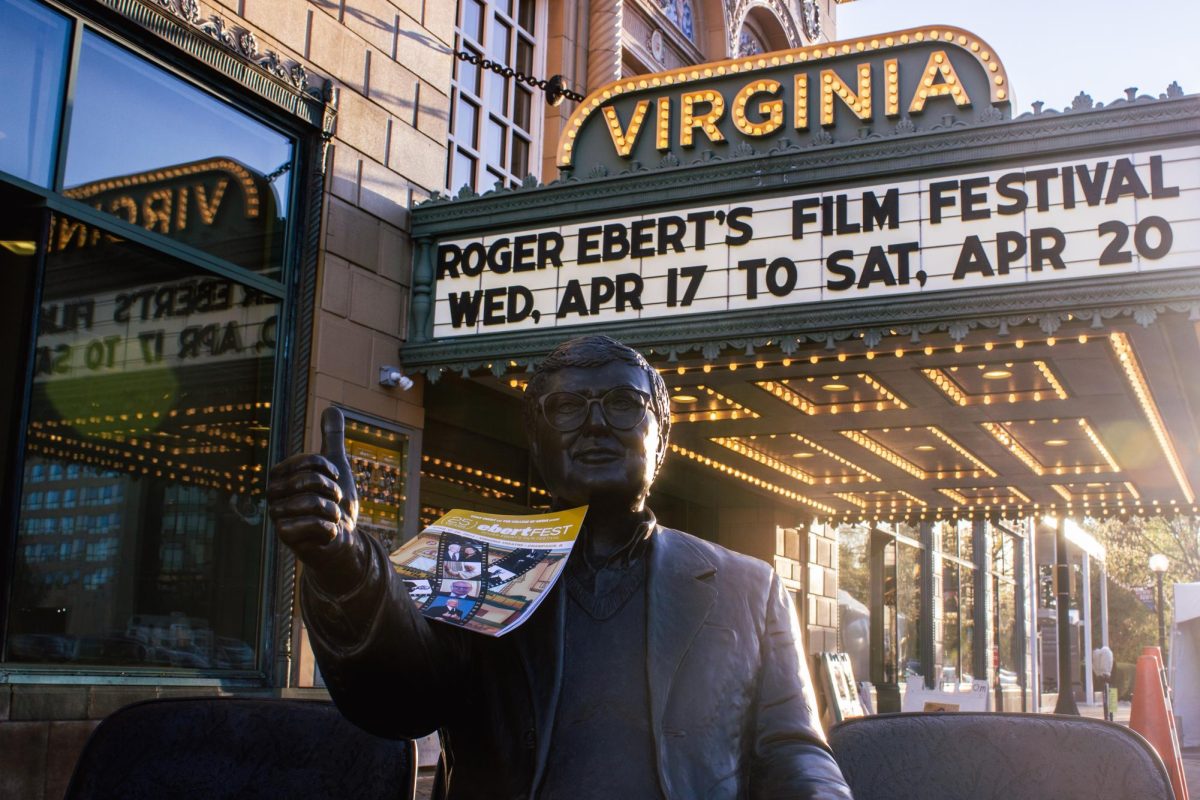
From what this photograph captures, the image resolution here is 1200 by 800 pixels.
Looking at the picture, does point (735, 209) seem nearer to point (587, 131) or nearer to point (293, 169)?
point (587, 131)

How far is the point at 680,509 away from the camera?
17.8 meters

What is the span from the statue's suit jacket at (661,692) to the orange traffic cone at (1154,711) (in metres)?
8.04

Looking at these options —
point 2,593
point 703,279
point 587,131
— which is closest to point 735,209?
point 703,279

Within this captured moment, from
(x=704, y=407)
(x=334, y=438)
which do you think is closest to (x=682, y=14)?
(x=704, y=407)

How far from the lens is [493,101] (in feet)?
46.6

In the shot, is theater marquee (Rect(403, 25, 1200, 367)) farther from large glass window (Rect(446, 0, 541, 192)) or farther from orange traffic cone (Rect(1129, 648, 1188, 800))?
orange traffic cone (Rect(1129, 648, 1188, 800))

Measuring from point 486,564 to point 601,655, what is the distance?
0.29 metres

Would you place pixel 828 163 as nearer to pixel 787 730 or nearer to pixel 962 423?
pixel 962 423

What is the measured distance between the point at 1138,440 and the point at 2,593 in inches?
465

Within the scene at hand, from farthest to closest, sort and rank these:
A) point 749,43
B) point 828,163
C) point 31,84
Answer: point 749,43 < point 828,163 < point 31,84

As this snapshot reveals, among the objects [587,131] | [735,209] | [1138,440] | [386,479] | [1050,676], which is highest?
[587,131]

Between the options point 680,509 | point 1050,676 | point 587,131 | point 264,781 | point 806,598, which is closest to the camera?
point 264,781

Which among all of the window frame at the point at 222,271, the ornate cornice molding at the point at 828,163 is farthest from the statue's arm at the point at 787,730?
the ornate cornice molding at the point at 828,163

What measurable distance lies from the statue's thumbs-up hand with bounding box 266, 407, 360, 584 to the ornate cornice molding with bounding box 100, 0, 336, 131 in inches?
285
